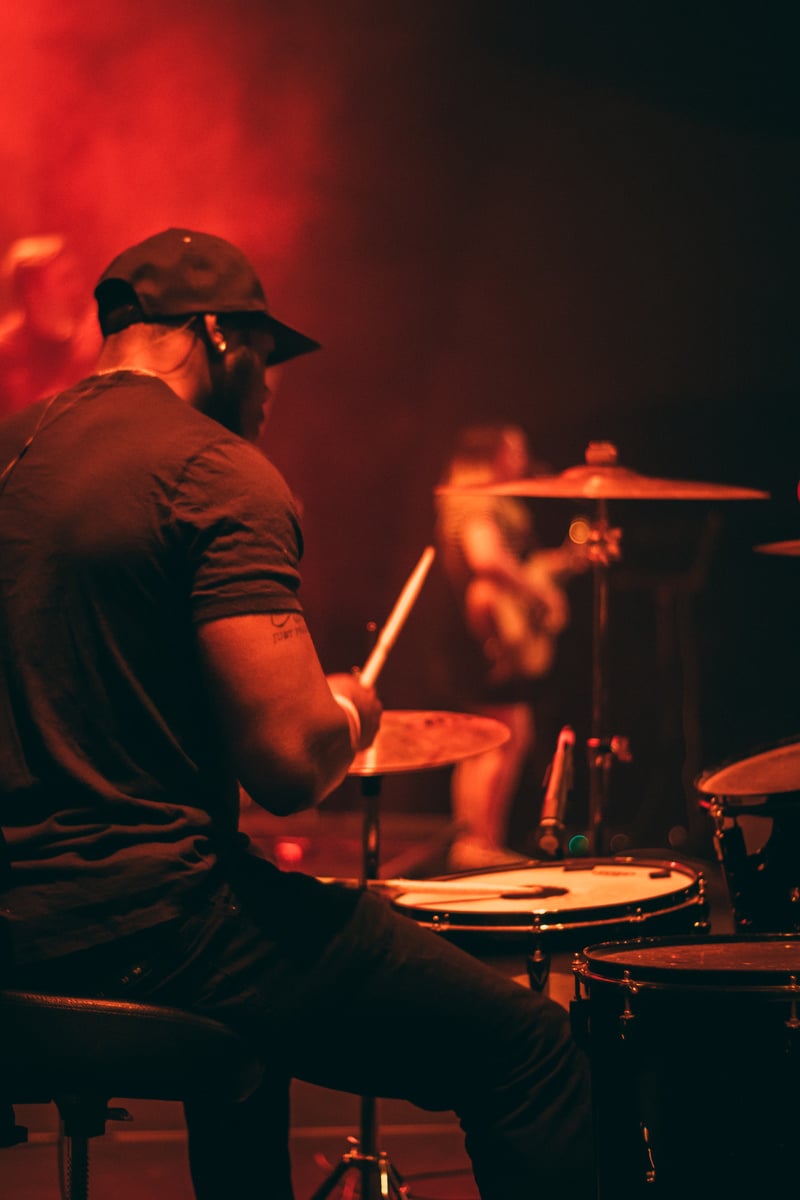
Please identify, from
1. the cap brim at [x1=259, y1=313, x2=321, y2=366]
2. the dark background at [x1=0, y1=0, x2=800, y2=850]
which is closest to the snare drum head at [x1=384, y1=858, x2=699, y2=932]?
the cap brim at [x1=259, y1=313, x2=321, y2=366]

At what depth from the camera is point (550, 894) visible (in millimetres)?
2053

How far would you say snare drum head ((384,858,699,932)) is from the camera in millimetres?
1854

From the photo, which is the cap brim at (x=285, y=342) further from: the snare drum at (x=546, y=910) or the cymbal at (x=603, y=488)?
the cymbal at (x=603, y=488)

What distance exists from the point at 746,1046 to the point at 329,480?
403cm

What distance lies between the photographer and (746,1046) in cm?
142

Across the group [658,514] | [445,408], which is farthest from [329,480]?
[658,514]

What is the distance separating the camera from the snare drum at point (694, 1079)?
1414 millimetres

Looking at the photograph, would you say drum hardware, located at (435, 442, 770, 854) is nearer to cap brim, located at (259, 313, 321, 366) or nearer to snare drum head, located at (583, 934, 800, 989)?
cap brim, located at (259, 313, 321, 366)

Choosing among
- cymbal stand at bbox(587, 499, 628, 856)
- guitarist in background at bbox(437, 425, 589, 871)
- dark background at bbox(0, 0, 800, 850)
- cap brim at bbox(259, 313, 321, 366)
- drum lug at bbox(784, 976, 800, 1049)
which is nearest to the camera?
drum lug at bbox(784, 976, 800, 1049)

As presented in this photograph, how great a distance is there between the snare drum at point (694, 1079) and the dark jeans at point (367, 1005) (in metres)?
0.09

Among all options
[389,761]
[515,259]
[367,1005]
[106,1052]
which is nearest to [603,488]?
[389,761]

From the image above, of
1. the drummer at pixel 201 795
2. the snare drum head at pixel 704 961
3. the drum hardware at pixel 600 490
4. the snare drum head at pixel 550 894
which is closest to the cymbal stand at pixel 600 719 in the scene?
the drum hardware at pixel 600 490

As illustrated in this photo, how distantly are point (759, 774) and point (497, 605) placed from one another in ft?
9.95

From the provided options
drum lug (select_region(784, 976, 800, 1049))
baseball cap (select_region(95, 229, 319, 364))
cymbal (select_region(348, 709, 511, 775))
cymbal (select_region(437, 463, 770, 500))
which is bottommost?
drum lug (select_region(784, 976, 800, 1049))
